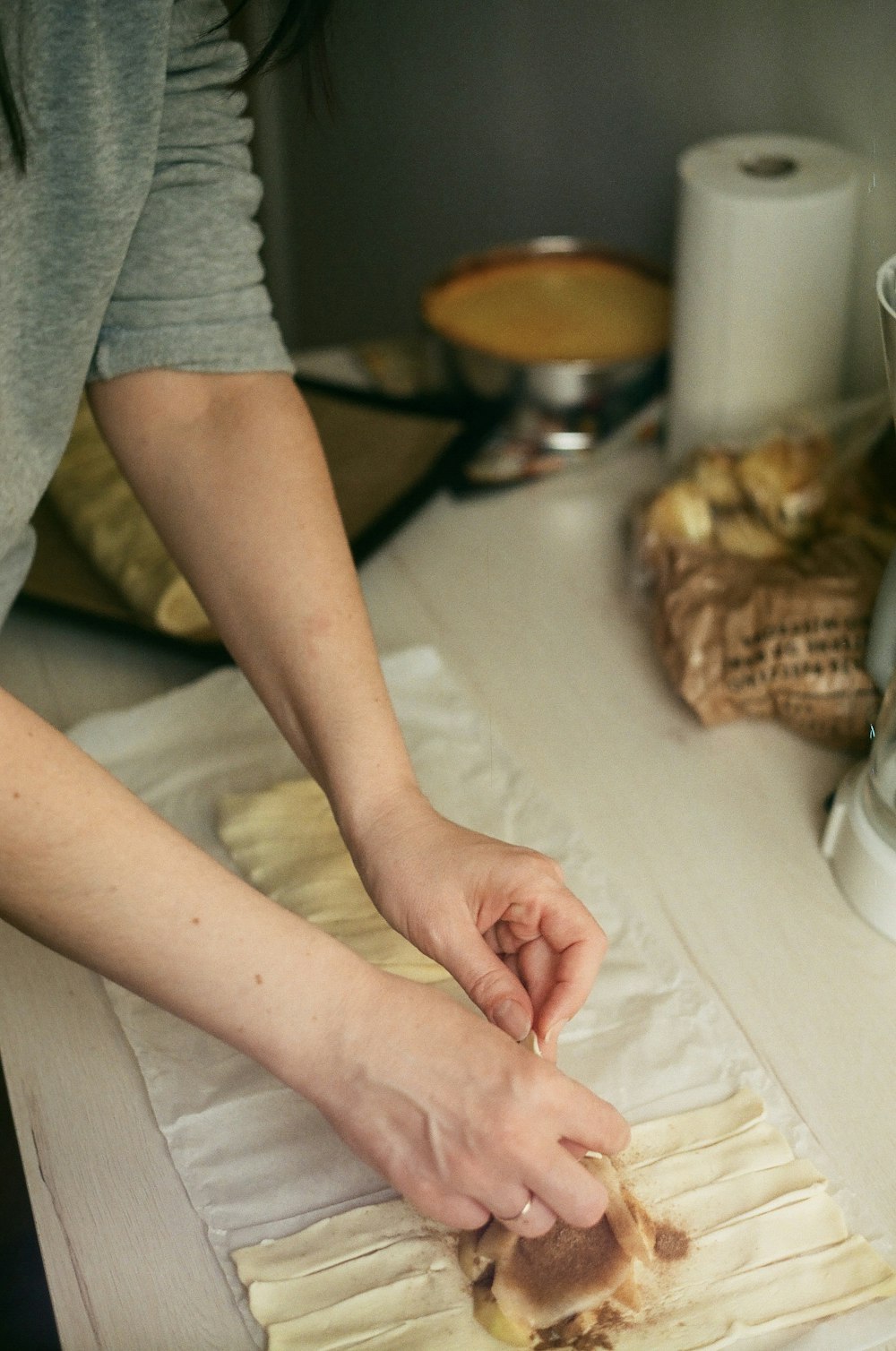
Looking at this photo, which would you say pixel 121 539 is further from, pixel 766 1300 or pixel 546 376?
pixel 766 1300

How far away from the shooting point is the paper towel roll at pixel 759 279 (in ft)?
3.53

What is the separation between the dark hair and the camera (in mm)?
659

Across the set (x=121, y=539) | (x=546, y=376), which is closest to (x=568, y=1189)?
(x=121, y=539)

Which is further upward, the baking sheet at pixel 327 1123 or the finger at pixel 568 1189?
the finger at pixel 568 1189

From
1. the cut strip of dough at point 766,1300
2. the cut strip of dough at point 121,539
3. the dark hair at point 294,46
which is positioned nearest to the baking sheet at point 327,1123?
the cut strip of dough at point 766,1300

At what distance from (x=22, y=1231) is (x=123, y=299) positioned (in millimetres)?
926

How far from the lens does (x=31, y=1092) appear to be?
0.71m

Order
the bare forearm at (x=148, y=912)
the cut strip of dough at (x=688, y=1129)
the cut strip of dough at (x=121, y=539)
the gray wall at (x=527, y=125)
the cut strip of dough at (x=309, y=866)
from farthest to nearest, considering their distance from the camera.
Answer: the gray wall at (x=527, y=125) → the cut strip of dough at (x=121, y=539) → the cut strip of dough at (x=309, y=866) → the cut strip of dough at (x=688, y=1129) → the bare forearm at (x=148, y=912)

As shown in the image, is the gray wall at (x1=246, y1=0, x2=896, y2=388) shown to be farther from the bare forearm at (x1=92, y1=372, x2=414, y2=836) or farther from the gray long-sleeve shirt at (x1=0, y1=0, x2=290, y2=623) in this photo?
the bare forearm at (x1=92, y1=372, x2=414, y2=836)

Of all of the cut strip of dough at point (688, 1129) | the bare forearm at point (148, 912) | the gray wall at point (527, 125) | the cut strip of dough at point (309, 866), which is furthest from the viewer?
the gray wall at point (527, 125)

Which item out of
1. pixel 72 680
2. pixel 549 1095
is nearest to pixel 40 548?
pixel 72 680

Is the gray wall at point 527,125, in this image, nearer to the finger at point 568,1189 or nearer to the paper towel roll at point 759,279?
the paper towel roll at point 759,279

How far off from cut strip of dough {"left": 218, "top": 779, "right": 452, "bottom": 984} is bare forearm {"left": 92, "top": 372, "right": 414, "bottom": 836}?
0.10 m

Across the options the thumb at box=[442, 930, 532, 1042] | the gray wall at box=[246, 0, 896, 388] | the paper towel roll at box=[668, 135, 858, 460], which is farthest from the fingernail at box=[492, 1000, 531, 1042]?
the paper towel roll at box=[668, 135, 858, 460]
